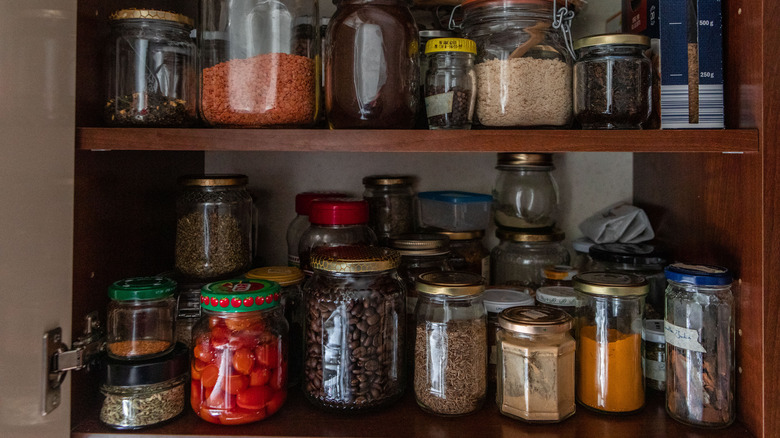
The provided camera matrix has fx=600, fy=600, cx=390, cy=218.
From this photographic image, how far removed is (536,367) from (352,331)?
283 mm

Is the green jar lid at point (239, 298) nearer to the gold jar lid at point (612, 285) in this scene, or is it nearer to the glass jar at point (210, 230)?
the glass jar at point (210, 230)

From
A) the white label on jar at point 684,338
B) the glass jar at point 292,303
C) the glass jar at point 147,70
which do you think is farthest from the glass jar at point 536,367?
the glass jar at point 147,70

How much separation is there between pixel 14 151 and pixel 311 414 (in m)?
0.56

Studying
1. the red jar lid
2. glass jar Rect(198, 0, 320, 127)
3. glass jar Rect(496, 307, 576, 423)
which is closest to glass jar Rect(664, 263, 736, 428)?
glass jar Rect(496, 307, 576, 423)

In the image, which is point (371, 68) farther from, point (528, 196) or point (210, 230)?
point (528, 196)

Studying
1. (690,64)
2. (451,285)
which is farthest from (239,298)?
(690,64)

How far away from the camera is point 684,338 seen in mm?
908

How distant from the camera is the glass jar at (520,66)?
36.9 inches

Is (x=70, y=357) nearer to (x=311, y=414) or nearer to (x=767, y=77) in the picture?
(x=311, y=414)

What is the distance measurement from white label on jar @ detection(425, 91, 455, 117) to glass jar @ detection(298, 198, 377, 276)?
23 centimetres

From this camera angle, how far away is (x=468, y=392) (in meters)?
0.94

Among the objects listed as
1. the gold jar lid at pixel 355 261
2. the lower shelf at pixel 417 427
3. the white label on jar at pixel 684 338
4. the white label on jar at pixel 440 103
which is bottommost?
the lower shelf at pixel 417 427

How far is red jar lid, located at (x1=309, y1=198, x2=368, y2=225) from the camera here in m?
1.07

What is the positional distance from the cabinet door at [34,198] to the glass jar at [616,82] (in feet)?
2.53
